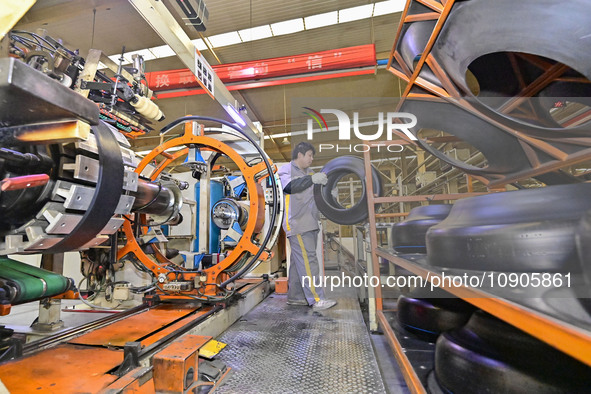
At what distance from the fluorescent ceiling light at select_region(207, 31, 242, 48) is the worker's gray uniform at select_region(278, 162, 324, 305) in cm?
303

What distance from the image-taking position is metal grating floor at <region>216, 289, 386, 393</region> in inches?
56.1

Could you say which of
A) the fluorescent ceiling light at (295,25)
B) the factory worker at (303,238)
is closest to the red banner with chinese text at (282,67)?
the fluorescent ceiling light at (295,25)

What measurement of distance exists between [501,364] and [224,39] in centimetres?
523

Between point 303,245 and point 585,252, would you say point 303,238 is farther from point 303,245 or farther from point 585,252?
point 585,252

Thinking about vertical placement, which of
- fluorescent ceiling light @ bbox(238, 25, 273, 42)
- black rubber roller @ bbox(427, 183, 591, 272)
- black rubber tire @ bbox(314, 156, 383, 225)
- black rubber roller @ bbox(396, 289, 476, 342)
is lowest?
black rubber roller @ bbox(396, 289, 476, 342)

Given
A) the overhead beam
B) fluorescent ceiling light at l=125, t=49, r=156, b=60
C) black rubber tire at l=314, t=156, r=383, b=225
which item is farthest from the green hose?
fluorescent ceiling light at l=125, t=49, r=156, b=60

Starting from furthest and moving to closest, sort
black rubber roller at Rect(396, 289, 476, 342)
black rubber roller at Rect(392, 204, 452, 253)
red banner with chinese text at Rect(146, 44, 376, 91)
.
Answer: red banner with chinese text at Rect(146, 44, 376, 91) → black rubber roller at Rect(392, 204, 452, 253) → black rubber roller at Rect(396, 289, 476, 342)

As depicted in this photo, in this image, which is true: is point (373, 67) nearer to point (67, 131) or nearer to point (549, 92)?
point (549, 92)

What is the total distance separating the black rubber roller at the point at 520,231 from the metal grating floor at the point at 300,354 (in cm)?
88

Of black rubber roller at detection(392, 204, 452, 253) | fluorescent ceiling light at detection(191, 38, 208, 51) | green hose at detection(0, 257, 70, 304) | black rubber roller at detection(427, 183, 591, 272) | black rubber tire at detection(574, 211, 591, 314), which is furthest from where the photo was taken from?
fluorescent ceiling light at detection(191, 38, 208, 51)

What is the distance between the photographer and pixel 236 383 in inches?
56.9

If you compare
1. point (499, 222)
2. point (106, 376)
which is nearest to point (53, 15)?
point (106, 376)

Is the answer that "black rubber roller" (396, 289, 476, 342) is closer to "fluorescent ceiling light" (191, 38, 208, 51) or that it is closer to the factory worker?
the factory worker

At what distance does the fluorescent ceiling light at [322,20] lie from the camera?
424 centimetres
